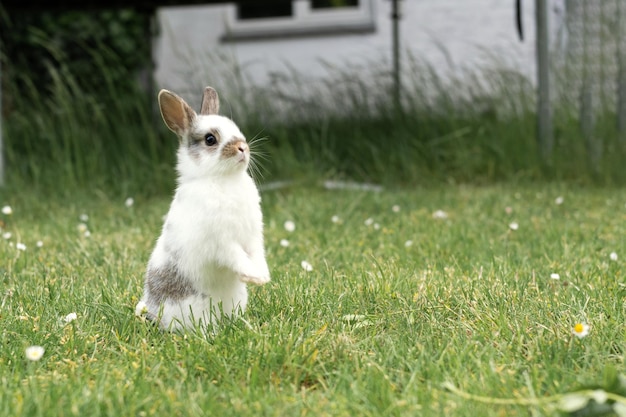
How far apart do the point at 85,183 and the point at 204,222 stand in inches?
159

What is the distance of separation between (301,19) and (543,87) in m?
5.57

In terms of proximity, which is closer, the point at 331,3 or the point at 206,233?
the point at 206,233

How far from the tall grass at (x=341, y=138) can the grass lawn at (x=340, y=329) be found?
2076mm

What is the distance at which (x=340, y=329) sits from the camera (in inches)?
95.2

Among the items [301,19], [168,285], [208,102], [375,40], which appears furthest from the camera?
[301,19]

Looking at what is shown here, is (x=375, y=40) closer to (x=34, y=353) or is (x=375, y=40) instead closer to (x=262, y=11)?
(x=262, y=11)

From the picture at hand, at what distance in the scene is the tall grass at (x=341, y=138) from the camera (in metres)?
6.25

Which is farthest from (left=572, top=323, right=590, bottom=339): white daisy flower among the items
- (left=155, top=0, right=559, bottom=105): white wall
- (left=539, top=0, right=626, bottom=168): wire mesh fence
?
(left=155, top=0, right=559, bottom=105): white wall

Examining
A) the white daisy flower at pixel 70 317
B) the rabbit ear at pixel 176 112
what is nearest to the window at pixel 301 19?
the rabbit ear at pixel 176 112

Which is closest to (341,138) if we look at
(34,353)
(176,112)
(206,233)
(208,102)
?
(208,102)

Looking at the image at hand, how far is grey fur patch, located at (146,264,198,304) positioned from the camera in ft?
7.79

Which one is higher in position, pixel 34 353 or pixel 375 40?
pixel 34 353

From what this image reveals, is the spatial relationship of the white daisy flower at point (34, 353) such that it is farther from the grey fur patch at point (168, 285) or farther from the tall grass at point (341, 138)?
the tall grass at point (341, 138)

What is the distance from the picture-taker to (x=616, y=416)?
1735mm
